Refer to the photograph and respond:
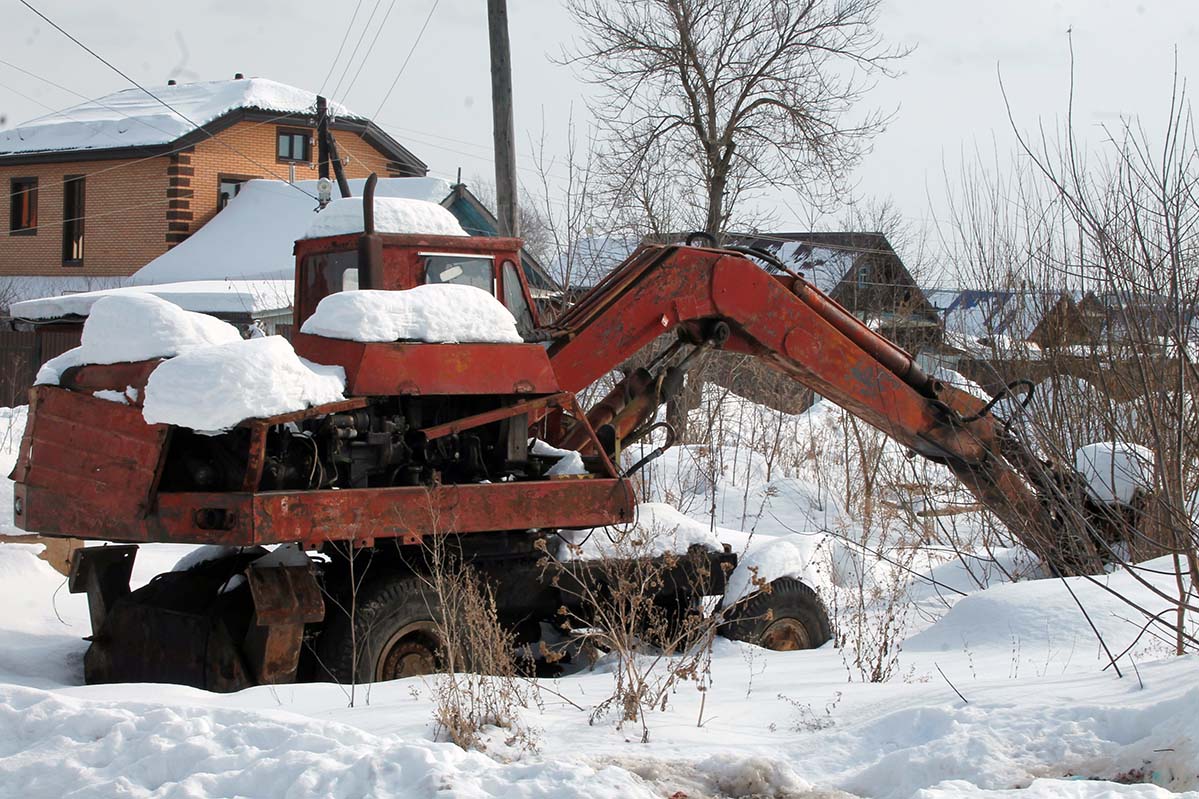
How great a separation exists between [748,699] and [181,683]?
3.22 metres

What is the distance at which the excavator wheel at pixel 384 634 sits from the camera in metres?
7.32

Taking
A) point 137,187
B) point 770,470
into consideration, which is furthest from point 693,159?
point 137,187

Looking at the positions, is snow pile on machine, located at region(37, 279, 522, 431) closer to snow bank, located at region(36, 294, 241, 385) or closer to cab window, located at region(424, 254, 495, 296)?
snow bank, located at region(36, 294, 241, 385)

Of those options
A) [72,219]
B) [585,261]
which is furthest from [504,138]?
[72,219]

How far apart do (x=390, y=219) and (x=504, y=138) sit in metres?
6.54

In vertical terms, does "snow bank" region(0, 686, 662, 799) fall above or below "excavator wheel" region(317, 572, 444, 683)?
below

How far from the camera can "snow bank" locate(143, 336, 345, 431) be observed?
21.4 ft

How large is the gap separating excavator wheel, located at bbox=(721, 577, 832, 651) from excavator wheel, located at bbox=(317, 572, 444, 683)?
2161 millimetres

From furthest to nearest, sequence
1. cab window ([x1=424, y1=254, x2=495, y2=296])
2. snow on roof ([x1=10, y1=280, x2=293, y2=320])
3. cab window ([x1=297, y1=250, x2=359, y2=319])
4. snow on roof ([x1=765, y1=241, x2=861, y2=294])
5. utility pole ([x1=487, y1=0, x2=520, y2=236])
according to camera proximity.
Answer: snow on roof ([x1=10, y1=280, x2=293, y2=320]), snow on roof ([x1=765, y1=241, x2=861, y2=294]), utility pole ([x1=487, y1=0, x2=520, y2=236]), cab window ([x1=297, y1=250, x2=359, y2=319]), cab window ([x1=424, y1=254, x2=495, y2=296])

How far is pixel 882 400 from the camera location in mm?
9602

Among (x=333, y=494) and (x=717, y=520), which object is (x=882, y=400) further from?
(x=717, y=520)

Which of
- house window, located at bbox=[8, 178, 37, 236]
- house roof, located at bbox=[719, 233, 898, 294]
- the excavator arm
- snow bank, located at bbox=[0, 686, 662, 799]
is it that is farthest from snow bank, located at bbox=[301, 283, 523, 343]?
house window, located at bbox=[8, 178, 37, 236]

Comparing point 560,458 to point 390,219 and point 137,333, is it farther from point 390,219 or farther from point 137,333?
point 137,333

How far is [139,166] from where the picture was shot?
1271 inches
